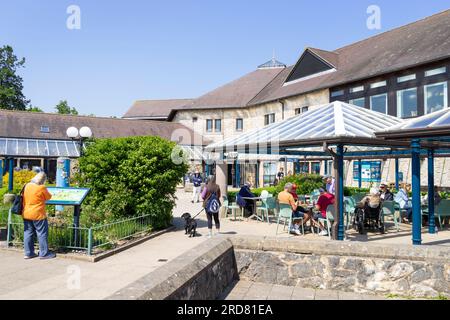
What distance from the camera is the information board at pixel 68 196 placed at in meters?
8.07

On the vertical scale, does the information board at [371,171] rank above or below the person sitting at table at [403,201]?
above

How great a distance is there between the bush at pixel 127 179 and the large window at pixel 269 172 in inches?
906

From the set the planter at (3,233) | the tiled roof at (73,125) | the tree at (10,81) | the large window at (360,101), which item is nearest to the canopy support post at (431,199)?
the planter at (3,233)

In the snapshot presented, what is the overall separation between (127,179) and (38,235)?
3.02 meters

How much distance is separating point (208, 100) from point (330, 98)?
16599mm

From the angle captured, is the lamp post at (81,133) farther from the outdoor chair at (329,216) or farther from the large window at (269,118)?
the large window at (269,118)

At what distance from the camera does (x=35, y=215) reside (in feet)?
24.5

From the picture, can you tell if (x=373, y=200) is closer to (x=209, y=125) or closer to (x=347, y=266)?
(x=347, y=266)

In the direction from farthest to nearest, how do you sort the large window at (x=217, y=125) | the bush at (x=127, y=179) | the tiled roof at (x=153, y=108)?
the tiled roof at (x=153, y=108) < the large window at (x=217, y=125) < the bush at (x=127, y=179)

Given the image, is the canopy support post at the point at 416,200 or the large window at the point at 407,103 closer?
the canopy support post at the point at 416,200

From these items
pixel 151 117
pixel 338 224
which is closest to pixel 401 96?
pixel 338 224

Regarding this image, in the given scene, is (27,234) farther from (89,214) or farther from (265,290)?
(265,290)

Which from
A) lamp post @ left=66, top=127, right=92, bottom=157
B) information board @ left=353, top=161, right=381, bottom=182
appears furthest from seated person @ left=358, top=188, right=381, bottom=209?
information board @ left=353, top=161, right=381, bottom=182

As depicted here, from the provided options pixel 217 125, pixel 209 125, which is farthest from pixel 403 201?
pixel 209 125
